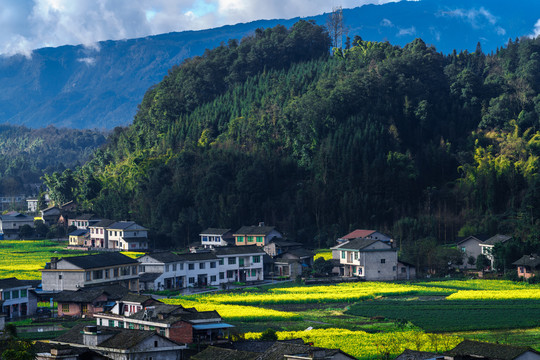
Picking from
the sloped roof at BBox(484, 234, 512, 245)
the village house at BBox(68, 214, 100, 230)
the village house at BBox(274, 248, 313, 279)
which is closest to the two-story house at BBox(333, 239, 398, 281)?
the village house at BBox(274, 248, 313, 279)

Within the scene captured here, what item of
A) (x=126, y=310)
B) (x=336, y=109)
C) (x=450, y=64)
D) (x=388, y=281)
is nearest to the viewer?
(x=126, y=310)

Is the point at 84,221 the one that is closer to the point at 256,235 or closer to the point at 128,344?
the point at 256,235

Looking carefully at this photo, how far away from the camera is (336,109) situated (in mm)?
94062

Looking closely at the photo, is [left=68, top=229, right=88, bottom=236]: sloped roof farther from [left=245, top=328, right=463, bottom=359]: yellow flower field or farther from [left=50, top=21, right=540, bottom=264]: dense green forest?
[left=245, top=328, right=463, bottom=359]: yellow flower field

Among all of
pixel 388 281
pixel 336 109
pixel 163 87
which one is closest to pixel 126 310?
pixel 388 281

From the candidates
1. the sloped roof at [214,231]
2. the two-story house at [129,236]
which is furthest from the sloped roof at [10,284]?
the two-story house at [129,236]

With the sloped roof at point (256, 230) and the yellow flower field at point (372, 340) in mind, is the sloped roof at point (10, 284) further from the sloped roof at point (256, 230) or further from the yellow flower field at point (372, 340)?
the sloped roof at point (256, 230)

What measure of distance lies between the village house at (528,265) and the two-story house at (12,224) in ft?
201

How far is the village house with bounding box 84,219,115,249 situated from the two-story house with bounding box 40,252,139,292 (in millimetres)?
32948

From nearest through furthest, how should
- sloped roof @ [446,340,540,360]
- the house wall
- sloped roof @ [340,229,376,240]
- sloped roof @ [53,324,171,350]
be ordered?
sloped roof @ [446,340,540,360]
sloped roof @ [53,324,171,350]
the house wall
sloped roof @ [340,229,376,240]

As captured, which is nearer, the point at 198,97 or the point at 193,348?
the point at 193,348

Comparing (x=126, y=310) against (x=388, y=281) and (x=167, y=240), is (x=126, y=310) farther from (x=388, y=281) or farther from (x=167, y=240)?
(x=167, y=240)

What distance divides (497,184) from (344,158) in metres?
15.7

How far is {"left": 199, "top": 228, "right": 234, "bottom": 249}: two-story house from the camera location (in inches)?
3076
